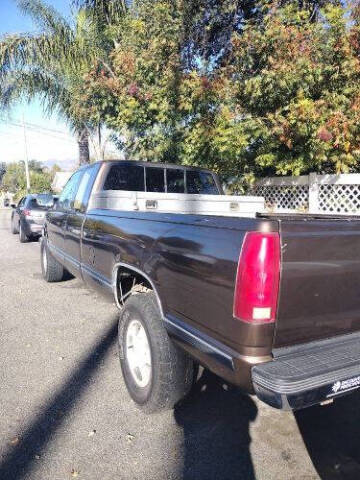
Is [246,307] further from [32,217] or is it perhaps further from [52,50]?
[52,50]

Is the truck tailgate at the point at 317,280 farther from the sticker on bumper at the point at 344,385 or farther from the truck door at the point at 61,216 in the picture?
the truck door at the point at 61,216

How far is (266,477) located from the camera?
2.39 meters

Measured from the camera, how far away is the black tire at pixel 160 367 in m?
2.81

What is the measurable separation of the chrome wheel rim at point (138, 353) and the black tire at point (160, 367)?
82 millimetres

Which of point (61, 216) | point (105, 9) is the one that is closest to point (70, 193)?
point (61, 216)

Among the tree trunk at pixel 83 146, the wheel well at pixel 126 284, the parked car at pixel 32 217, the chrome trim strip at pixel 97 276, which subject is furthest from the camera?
the tree trunk at pixel 83 146

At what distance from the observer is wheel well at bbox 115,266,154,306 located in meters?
3.51

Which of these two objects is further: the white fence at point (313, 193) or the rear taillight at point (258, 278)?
the white fence at point (313, 193)

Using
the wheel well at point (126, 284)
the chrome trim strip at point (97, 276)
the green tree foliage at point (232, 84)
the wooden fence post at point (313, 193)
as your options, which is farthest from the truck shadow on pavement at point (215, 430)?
the wooden fence post at point (313, 193)

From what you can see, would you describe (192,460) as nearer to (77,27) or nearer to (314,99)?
(314,99)

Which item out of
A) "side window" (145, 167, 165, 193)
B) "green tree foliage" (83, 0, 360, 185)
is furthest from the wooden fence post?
"side window" (145, 167, 165, 193)

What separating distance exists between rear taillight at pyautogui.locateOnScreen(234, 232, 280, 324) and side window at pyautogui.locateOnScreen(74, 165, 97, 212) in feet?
9.39

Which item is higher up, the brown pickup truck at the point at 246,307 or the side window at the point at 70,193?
the side window at the point at 70,193

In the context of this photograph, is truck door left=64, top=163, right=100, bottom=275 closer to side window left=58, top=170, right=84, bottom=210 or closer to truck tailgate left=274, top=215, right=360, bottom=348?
side window left=58, top=170, right=84, bottom=210
